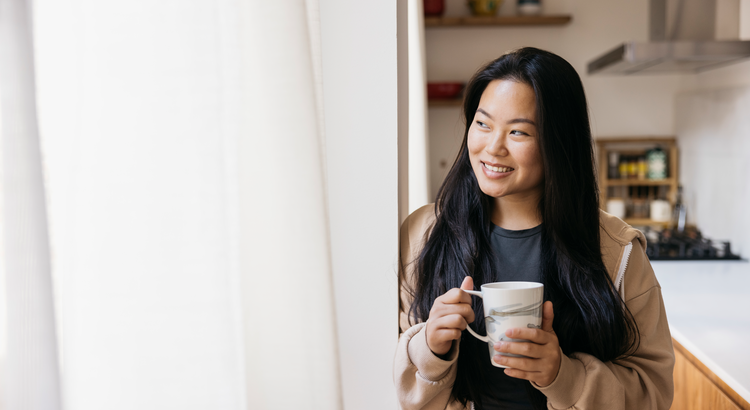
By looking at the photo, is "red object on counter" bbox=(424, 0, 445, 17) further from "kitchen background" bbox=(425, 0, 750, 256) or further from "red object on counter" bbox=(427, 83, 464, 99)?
"red object on counter" bbox=(427, 83, 464, 99)

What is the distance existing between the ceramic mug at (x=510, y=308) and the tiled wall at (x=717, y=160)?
86.1 inches

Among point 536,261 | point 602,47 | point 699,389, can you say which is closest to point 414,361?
point 536,261

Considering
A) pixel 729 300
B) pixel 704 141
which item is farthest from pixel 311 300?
pixel 704 141

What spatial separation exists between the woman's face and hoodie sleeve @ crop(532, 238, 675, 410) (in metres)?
0.25

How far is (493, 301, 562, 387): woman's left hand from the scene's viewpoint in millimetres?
663

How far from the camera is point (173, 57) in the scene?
272 millimetres

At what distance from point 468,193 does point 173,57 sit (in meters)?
0.75

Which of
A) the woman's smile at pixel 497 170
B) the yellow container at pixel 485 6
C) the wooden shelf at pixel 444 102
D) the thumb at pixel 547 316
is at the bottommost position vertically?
the thumb at pixel 547 316

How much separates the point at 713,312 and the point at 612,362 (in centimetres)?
101

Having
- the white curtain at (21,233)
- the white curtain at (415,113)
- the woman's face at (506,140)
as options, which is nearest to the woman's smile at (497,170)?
the woman's face at (506,140)

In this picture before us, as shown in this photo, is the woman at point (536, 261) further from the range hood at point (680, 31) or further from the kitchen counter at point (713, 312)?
the range hood at point (680, 31)

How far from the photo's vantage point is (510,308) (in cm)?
65

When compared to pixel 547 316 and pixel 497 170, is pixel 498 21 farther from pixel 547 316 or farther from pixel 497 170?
pixel 547 316

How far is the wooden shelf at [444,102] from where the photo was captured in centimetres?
321
